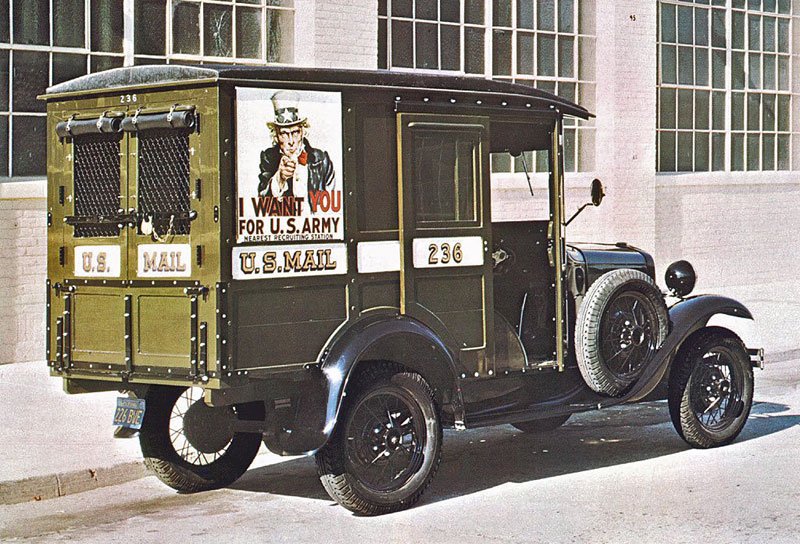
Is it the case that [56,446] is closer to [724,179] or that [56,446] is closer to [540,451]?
[540,451]

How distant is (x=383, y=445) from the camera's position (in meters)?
8.16

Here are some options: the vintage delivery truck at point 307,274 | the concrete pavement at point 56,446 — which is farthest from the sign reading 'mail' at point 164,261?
the concrete pavement at point 56,446

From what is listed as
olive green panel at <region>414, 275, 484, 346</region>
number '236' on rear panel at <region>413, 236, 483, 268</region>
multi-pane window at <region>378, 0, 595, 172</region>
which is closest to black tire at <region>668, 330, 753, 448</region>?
olive green panel at <region>414, 275, 484, 346</region>

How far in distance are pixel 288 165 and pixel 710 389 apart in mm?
3668

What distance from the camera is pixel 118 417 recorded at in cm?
829

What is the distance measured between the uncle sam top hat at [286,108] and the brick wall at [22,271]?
6.61 m

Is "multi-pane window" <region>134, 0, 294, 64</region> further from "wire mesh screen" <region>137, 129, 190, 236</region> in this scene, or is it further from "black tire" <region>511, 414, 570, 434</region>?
"wire mesh screen" <region>137, 129, 190, 236</region>

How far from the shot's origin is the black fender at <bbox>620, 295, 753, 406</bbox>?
9516 millimetres

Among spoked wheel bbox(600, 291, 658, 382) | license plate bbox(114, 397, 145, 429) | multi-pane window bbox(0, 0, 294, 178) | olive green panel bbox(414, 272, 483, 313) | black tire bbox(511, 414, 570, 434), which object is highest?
multi-pane window bbox(0, 0, 294, 178)

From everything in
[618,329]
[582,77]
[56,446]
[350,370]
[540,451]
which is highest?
[582,77]

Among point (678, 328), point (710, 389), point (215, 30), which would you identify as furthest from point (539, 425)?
point (215, 30)

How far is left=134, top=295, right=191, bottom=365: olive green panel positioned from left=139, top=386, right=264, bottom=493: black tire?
1.79 ft

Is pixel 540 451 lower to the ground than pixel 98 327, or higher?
lower

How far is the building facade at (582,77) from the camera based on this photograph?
14000 millimetres
